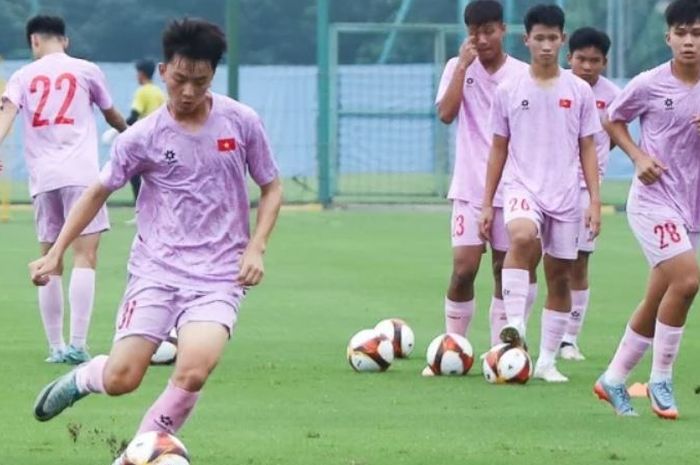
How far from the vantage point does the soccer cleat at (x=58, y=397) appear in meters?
8.24

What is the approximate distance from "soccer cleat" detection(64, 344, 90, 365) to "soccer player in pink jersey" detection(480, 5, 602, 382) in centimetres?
260

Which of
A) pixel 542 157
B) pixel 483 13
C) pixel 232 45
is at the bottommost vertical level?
pixel 232 45

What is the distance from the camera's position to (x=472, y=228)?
11766 mm

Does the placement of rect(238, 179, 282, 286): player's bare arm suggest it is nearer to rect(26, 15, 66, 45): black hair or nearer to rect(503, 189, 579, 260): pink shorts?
rect(503, 189, 579, 260): pink shorts

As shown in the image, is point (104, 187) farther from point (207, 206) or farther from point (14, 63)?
point (14, 63)

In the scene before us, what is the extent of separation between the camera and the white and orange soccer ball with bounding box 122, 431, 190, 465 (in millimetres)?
7133

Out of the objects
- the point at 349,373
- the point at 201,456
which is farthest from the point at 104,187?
the point at 349,373

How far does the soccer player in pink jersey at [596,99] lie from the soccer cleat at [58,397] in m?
4.46

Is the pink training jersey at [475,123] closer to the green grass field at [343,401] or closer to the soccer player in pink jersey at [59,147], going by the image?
the green grass field at [343,401]

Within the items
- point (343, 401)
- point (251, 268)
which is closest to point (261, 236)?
point (251, 268)

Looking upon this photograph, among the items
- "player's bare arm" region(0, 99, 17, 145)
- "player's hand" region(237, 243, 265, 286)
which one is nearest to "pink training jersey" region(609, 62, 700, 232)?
"player's hand" region(237, 243, 265, 286)

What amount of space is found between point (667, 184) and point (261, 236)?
2475mm

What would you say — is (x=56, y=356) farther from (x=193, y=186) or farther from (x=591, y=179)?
(x=193, y=186)

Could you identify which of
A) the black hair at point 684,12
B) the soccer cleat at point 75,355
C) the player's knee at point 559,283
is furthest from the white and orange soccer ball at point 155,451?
the soccer cleat at point 75,355
